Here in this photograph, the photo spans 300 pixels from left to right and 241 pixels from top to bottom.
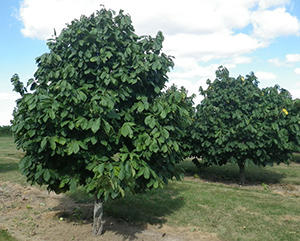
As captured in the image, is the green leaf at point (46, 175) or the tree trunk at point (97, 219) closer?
the green leaf at point (46, 175)

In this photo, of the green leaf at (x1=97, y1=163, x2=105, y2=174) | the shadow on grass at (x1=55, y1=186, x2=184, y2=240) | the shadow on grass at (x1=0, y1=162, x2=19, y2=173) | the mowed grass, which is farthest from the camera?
the shadow on grass at (x1=0, y1=162, x2=19, y2=173)

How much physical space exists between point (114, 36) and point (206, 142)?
721 cm

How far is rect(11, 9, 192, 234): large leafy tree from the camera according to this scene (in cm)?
497

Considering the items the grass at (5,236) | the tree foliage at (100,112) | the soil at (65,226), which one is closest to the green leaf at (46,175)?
the tree foliage at (100,112)

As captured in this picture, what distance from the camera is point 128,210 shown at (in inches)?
313

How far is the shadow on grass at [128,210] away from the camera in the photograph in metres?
6.90

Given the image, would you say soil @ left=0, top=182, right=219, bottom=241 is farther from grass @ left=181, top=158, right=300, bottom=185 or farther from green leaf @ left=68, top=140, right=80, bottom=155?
grass @ left=181, top=158, right=300, bottom=185

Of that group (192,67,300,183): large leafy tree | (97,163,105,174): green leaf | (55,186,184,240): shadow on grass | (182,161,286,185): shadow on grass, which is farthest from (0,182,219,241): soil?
(182,161,286,185): shadow on grass

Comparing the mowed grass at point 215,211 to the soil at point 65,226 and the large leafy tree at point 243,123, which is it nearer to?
the soil at point 65,226

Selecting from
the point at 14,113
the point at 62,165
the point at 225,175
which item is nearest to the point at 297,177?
the point at 225,175

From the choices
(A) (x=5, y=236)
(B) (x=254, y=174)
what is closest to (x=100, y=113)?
(A) (x=5, y=236)

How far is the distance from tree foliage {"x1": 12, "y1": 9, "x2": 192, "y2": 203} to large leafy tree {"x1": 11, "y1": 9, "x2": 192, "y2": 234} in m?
0.02

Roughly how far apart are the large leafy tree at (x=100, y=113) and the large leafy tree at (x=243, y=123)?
5.43m

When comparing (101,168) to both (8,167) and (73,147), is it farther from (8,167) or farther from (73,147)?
(8,167)
